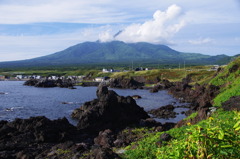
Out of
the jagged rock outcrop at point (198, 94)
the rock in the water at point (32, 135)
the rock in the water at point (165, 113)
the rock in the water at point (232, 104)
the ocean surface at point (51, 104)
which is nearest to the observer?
the rock in the water at point (232, 104)

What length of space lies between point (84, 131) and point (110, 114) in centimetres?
548

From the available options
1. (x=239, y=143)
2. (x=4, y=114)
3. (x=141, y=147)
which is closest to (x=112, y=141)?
(x=141, y=147)

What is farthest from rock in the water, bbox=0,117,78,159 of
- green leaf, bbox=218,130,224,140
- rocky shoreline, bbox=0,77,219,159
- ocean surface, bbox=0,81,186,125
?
green leaf, bbox=218,130,224,140

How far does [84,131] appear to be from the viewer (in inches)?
1390

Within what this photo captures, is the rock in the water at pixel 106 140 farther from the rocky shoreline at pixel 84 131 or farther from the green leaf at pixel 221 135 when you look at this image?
the green leaf at pixel 221 135

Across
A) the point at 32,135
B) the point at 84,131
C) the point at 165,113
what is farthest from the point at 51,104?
the point at 32,135

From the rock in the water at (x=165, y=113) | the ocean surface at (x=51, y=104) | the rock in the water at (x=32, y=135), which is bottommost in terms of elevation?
the ocean surface at (x=51, y=104)

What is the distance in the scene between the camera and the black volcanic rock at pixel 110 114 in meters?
36.5

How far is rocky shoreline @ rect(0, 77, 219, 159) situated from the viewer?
22873 millimetres

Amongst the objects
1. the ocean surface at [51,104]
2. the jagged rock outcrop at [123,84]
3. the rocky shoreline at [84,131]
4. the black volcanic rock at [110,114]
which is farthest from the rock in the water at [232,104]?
the jagged rock outcrop at [123,84]

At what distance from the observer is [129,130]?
106ft

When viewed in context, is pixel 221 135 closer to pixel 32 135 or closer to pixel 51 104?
pixel 32 135

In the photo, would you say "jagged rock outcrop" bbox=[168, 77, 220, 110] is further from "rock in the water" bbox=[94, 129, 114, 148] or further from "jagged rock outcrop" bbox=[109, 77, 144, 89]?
"jagged rock outcrop" bbox=[109, 77, 144, 89]

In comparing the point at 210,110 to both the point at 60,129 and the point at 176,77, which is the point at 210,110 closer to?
the point at 60,129
